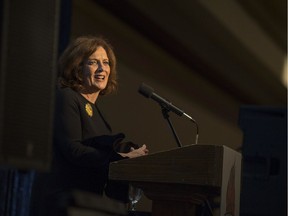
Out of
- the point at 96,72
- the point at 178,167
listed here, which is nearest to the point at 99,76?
the point at 96,72

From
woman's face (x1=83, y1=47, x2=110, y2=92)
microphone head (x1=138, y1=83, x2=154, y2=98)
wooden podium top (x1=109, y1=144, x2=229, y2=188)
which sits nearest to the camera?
wooden podium top (x1=109, y1=144, x2=229, y2=188)

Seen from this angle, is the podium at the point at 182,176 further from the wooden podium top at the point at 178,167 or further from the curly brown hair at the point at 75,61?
the curly brown hair at the point at 75,61

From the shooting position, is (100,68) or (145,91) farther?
(100,68)

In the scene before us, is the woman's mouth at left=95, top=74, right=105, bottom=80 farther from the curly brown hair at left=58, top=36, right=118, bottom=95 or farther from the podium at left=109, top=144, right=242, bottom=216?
the podium at left=109, top=144, right=242, bottom=216

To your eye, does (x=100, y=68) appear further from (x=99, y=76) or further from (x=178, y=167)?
(x=178, y=167)

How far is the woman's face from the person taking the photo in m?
2.71

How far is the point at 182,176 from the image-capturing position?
2.49 m

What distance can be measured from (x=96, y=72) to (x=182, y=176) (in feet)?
1.77

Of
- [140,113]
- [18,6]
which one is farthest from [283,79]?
[18,6]

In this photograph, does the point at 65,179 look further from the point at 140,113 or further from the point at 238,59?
the point at 238,59

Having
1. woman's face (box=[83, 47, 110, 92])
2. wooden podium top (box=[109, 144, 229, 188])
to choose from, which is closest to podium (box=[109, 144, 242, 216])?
wooden podium top (box=[109, 144, 229, 188])

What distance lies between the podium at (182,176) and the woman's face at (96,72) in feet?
1.11

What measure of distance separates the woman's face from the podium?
0.34m

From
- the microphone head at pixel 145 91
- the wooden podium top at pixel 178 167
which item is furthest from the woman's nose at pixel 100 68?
the wooden podium top at pixel 178 167
